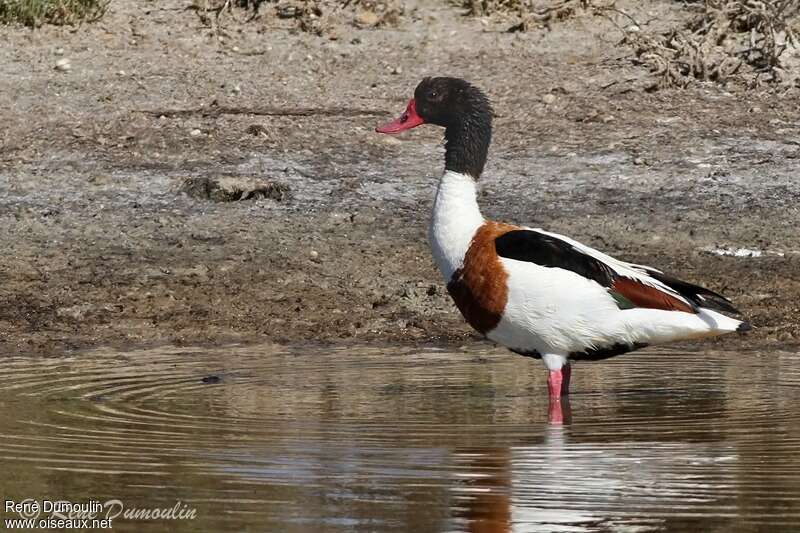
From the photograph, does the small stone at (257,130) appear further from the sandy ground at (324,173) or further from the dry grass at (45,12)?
the dry grass at (45,12)

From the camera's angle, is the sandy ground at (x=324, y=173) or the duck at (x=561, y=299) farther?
the sandy ground at (x=324, y=173)

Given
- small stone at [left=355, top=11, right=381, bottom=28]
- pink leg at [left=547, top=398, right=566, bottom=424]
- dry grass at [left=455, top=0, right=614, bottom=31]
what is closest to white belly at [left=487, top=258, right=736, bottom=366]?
pink leg at [left=547, top=398, right=566, bottom=424]

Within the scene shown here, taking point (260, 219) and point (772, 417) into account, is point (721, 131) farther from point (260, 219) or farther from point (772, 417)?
point (772, 417)

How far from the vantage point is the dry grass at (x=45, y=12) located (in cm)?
1421

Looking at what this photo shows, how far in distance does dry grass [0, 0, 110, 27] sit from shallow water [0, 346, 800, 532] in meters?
5.46

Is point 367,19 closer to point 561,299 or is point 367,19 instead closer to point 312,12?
point 312,12

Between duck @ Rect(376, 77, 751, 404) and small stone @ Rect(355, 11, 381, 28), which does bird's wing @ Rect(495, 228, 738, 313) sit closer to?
duck @ Rect(376, 77, 751, 404)

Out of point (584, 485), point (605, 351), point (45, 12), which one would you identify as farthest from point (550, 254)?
point (45, 12)

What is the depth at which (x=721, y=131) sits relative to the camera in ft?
41.5

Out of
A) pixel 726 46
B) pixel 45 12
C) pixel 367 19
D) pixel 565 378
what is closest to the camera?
pixel 565 378

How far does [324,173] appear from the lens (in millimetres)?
12070

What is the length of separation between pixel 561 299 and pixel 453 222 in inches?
28.0

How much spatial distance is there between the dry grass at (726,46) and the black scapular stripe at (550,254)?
5.52 meters

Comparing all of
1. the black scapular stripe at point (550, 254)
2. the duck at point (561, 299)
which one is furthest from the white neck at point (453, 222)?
the black scapular stripe at point (550, 254)
